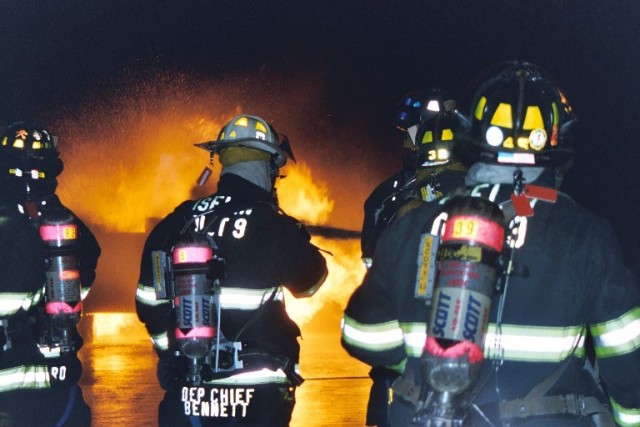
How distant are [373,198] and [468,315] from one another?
12.1ft

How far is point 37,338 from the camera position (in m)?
4.45

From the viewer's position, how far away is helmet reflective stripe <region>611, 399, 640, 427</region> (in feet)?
8.97

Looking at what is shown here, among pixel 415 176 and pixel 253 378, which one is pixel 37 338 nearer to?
pixel 253 378

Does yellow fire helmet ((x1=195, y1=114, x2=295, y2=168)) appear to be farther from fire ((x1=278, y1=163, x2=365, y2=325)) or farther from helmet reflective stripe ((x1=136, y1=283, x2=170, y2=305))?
fire ((x1=278, y1=163, x2=365, y2=325))

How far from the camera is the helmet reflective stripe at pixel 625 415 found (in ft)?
8.97

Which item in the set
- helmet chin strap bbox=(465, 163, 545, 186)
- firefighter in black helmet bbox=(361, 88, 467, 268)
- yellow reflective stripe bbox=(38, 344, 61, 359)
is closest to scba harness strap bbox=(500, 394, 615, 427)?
helmet chin strap bbox=(465, 163, 545, 186)

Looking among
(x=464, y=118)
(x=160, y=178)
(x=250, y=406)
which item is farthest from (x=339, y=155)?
(x=464, y=118)

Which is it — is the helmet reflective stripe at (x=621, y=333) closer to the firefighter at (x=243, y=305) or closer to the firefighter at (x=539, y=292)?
the firefighter at (x=539, y=292)

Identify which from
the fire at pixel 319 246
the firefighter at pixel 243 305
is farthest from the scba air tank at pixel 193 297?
the fire at pixel 319 246

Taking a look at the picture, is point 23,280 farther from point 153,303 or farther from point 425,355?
point 425,355

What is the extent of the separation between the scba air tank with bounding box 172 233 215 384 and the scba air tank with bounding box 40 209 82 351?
2.88ft

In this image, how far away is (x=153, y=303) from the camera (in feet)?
14.3

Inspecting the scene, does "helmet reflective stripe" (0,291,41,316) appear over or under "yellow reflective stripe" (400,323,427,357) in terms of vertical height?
under

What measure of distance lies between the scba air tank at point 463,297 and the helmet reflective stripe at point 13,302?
101 inches
